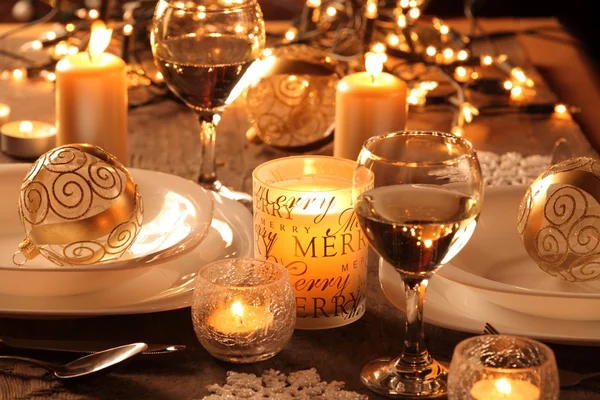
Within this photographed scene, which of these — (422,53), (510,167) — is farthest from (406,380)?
(422,53)

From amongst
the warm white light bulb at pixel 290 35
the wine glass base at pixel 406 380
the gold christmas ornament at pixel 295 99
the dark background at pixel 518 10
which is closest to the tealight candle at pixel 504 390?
the wine glass base at pixel 406 380

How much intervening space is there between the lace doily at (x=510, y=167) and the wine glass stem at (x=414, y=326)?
0.52m

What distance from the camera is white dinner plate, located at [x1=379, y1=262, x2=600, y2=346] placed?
0.80 meters

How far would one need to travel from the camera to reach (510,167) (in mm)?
1309

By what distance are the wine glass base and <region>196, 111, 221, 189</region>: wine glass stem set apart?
0.49m

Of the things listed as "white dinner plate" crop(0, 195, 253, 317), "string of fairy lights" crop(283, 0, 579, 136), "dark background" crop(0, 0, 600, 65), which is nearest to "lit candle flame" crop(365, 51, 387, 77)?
"string of fairy lights" crop(283, 0, 579, 136)

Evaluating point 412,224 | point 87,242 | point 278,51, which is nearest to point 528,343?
point 412,224

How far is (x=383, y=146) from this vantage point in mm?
772

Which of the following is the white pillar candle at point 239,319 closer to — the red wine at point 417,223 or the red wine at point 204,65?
the red wine at point 417,223

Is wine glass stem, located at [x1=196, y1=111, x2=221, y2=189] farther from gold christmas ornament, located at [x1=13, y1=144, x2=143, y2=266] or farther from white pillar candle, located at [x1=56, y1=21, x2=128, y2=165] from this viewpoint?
gold christmas ornament, located at [x1=13, y1=144, x2=143, y2=266]

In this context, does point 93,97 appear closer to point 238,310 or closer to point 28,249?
point 28,249

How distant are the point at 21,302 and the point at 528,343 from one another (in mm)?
428

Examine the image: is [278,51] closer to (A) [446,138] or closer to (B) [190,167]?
(B) [190,167]

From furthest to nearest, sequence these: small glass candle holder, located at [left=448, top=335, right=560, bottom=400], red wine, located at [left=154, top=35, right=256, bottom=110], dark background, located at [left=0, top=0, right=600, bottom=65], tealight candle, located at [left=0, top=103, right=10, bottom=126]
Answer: dark background, located at [left=0, top=0, right=600, bottom=65] → tealight candle, located at [left=0, top=103, right=10, bottom=126] → red wine, located at [left=154, top=35, right=256, bottom=110] → small glass candle holder, located at [left=448, top=335, right=560, bottom=400]
